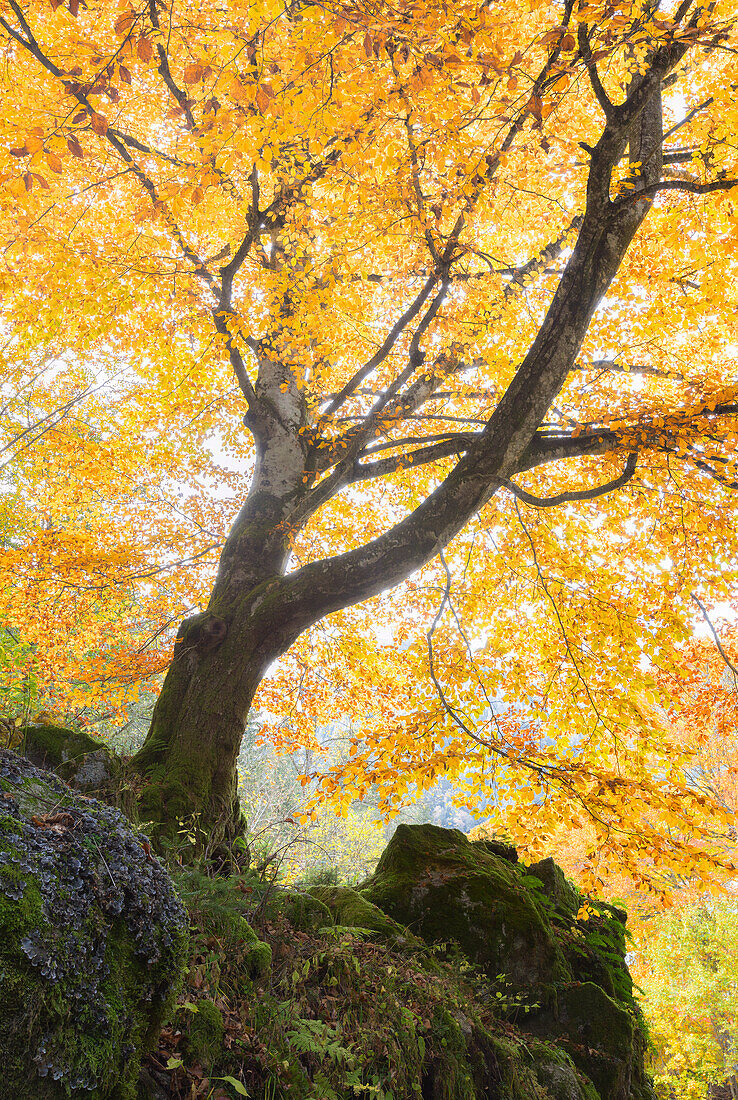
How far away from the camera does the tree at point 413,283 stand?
460 cm

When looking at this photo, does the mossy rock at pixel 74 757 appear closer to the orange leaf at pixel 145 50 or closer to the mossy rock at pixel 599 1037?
the mossy rock at pixel 599 1037

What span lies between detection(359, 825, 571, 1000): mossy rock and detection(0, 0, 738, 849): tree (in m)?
1.33

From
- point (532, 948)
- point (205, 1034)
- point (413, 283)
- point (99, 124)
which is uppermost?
point (413, 283)

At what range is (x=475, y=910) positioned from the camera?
4789 mm

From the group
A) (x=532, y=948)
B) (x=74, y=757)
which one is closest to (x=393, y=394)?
(x=74, y=757)

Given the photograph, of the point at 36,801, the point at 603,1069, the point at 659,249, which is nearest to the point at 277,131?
the point at 36,801

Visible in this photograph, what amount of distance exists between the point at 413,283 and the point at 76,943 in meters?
9.48

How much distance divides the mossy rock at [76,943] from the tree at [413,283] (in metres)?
2.59

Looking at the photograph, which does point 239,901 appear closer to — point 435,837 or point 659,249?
point 435,837

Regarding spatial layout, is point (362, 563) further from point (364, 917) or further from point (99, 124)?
point (99, 124)

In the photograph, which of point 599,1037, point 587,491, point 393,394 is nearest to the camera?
point 599,1037

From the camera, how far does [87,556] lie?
7.92 m

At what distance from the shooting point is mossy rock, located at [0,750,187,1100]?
4.19 ft

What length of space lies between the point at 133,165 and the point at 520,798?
7560mm
